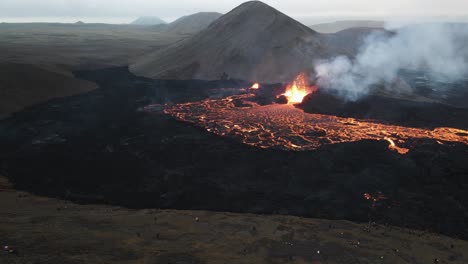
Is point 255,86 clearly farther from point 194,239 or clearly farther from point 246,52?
point 194,239

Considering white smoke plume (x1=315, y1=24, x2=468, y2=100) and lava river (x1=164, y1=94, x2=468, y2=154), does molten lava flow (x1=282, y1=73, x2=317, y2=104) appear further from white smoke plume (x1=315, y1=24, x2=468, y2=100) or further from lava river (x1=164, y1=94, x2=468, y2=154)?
lava river (x1=164, y1=94, x2=468, y2=154)

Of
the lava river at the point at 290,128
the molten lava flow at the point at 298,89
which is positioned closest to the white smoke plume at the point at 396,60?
the molten lava flow at the point at 298,89

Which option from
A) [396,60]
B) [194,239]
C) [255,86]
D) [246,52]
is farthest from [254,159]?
[396,60]

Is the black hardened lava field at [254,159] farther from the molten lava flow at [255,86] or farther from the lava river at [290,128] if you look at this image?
the molten lava flow at [255,86]

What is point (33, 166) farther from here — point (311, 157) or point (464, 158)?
point (464, 158)

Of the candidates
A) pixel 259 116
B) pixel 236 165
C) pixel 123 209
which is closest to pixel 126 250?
pixel 123 209

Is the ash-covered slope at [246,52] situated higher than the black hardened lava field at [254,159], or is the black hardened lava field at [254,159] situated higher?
the ash-covered slope at [246,52]

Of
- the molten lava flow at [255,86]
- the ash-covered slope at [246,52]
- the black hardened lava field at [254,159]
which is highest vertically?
the ash-covered slope at [246,52]

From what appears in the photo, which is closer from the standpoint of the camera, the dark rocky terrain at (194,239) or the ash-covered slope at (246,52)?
the dark rocky terrain at (194,239)
